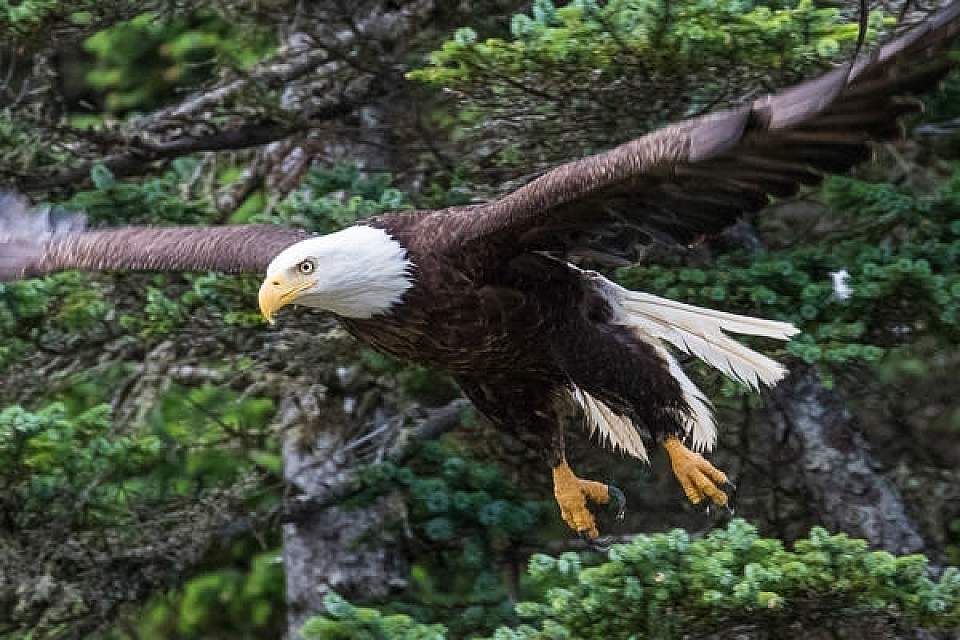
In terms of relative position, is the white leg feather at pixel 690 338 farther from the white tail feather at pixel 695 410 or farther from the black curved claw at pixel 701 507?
the black curved claw at pixel 701 507

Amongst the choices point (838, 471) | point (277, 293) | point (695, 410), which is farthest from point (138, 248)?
point (838, 471)

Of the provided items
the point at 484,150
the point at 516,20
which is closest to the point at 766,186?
the point at 516,20

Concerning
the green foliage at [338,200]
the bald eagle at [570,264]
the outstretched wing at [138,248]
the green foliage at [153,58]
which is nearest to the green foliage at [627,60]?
the bald eagle at [570,264]

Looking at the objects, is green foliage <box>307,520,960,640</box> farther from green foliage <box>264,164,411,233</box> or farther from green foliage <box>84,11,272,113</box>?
green foliage <box>84,11,272,113</box>

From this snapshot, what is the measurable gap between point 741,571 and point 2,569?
2.56 meters

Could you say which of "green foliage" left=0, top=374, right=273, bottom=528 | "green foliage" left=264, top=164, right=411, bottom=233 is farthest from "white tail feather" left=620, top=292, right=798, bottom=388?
"green foliage" left=0, top=374, right=273, bottom=528

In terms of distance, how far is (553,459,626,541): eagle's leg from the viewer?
19.0 feet

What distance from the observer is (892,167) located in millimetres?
7145

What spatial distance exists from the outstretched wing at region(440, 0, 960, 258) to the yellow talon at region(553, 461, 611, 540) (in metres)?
1.03

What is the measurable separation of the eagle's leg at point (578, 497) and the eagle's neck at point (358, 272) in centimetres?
108

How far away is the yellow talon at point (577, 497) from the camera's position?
5.80 meters

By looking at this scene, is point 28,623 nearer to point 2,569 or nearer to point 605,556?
point 2,569

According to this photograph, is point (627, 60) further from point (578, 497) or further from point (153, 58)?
point (153, 58)

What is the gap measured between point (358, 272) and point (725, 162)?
1.25m
